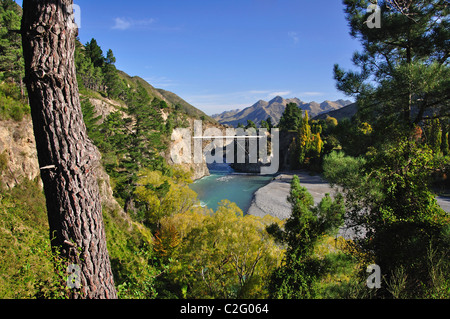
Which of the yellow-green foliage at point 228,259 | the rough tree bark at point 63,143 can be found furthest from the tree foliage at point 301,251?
the rough tree bark at point 63,143

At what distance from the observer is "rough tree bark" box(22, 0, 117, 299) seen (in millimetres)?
2672

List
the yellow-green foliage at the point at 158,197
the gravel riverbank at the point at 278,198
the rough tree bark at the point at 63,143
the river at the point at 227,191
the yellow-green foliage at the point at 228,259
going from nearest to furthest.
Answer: the rough tree bark at the point at 63,143
the yellow-green foliage at the point at 228,259
the yellow-green foliage at the point at 158,197
the gravel riverbank at the point at 278,198
the river at the point at 227,191

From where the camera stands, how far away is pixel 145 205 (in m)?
21.0

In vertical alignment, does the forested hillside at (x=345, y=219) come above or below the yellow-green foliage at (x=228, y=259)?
above

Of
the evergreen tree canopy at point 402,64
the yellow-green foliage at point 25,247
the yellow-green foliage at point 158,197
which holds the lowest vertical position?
the yellow-green foliage at point 158,197

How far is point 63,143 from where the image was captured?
9.40 feet

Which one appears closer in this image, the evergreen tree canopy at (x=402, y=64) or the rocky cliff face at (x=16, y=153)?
the evergreen tree canopy at (x=402, y=64)

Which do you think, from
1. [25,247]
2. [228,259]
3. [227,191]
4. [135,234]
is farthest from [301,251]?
[227,191]

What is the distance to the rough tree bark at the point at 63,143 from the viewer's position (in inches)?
105

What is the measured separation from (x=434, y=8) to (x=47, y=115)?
331 inches

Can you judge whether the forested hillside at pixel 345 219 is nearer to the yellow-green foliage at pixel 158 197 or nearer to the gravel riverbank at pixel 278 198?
the yellow-green foliage at pixel 158 197

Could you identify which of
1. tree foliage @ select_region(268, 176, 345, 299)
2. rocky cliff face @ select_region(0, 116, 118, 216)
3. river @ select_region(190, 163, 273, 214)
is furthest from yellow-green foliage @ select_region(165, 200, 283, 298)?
river @ select_region(190, 163, 273, 214)
